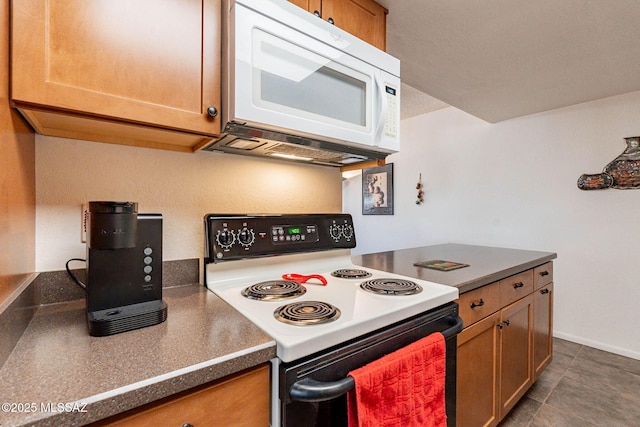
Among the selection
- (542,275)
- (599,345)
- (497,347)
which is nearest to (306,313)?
(497,347)

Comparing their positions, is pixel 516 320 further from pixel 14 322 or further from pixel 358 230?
pixel 358 230

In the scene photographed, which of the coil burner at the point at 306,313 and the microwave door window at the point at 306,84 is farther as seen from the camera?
the microwave door window at the point at 306,84

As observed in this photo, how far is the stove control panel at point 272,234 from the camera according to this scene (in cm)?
108

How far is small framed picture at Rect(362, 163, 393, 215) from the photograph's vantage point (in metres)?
4.14

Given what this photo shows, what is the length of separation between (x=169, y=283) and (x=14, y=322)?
465mm

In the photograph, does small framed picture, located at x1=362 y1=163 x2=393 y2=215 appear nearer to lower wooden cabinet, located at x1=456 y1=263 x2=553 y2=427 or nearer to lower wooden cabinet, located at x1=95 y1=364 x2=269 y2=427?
lower wooden cabinet, located at x1=456 y1=263 x2=553 y2=427

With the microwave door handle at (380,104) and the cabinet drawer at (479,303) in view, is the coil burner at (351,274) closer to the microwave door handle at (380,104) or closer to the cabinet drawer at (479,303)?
the cabinet drawer at (479,303)

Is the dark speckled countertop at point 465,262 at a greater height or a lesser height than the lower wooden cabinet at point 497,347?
greater

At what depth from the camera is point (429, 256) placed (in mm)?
1882

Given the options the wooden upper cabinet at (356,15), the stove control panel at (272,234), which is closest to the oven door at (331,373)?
the stove control panel at (272,234)

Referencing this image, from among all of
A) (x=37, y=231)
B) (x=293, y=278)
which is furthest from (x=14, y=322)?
(x=293, y=278)

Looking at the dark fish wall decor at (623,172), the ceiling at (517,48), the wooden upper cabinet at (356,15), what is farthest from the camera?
the dark fish wall decor at (623,172)

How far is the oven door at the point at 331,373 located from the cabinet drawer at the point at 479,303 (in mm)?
267

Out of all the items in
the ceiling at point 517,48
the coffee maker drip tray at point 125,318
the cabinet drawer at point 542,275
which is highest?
the ceiling at point 517,48
